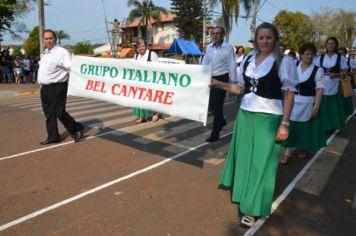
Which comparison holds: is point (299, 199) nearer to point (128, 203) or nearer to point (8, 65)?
point (128, 203)

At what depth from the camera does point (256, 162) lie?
3963 mm

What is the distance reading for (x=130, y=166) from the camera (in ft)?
19.7

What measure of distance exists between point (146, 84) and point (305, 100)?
8.44 feet

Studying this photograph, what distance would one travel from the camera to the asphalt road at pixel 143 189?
160 inches

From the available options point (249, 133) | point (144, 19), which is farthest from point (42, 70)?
point (144, 19)

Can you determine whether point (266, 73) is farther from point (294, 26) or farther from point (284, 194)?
point (294, 26)

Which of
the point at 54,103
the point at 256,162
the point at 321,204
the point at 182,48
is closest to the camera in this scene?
the point at 256,162

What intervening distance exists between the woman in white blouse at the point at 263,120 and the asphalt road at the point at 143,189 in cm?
37

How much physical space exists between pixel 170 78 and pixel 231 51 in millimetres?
2591

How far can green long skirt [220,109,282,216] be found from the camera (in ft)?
12.9

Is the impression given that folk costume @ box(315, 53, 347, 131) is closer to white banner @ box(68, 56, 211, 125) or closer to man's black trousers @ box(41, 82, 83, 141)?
white banner @ box(68, 56, 211, 125)

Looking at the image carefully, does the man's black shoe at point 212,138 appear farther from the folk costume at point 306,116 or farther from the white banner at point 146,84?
the white banner at point 146,84

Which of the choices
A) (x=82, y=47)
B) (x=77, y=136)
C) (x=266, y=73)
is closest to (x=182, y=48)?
(x=77, y=136)

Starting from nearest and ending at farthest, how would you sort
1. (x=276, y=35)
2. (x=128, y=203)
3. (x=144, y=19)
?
(x=276, y=35), (x=128, y=203), (x=144, y=19)
